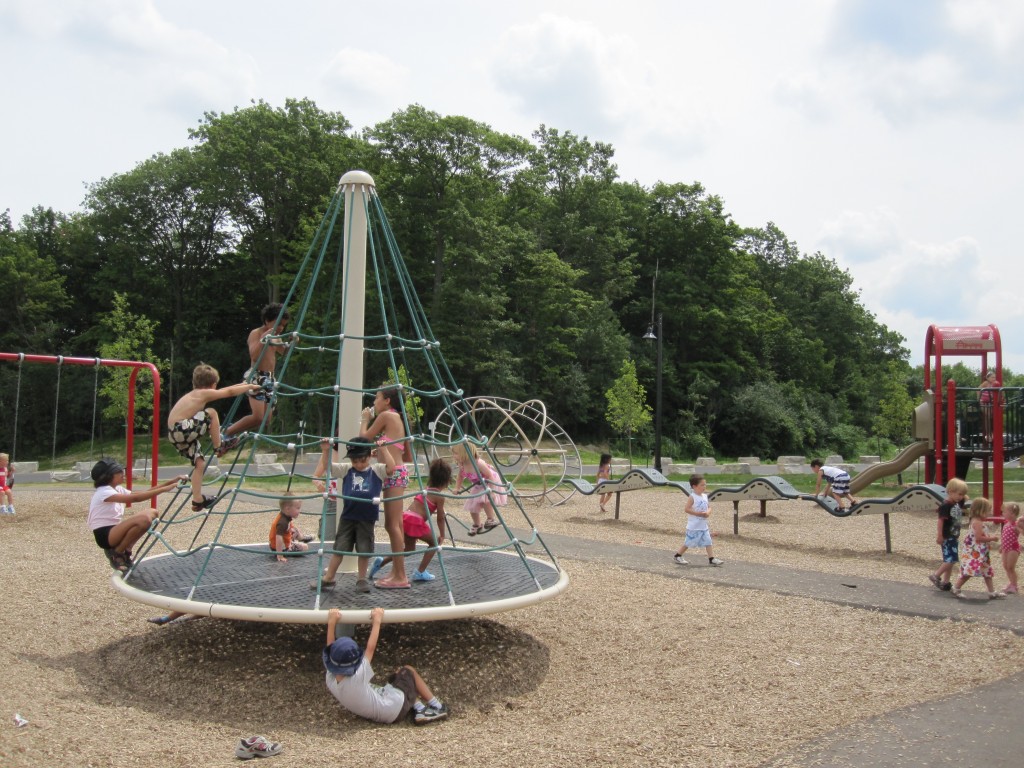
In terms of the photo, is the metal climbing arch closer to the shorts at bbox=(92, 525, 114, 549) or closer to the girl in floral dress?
the shorts at bbox=(92, 525, 114, 549)

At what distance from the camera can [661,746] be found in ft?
13.4

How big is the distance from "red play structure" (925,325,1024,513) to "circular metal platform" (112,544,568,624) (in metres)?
9.73

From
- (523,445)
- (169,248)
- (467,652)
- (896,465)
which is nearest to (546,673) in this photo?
(467,652)

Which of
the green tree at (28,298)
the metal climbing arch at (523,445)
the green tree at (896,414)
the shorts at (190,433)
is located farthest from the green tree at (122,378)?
the green tree at (896,414)

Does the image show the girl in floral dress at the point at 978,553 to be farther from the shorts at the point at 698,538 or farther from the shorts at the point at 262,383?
the shorts at the point at 262,383

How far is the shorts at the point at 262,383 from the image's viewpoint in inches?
239

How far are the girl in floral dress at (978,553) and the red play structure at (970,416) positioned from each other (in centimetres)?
571

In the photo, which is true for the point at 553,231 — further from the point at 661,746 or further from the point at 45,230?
the point at 661,746

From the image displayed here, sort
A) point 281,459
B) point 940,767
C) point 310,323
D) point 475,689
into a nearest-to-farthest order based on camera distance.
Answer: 1. point 940,767
2. point 475,689
3. point 281,459
4. point 310,323

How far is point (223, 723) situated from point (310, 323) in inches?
1074

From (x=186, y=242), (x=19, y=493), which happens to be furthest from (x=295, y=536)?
(x=186, y=242)

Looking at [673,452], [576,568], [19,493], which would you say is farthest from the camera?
[673,452]

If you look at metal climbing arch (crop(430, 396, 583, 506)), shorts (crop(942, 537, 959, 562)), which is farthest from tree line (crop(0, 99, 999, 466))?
shorts (crop(942, 537, 959, 562))

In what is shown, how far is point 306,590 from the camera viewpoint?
5.52 metres
